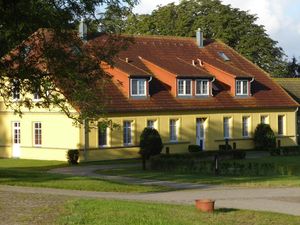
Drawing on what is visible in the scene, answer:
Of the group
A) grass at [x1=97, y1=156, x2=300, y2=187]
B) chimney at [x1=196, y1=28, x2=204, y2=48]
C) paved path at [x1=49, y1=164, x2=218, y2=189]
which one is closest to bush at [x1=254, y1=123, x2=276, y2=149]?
chimney at [x1=196, y1=28, x2=204, y2=48]

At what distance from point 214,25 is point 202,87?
84.6 ft

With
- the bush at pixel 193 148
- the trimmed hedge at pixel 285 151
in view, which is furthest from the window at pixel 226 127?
the trimmed hedge at pixel 285 151

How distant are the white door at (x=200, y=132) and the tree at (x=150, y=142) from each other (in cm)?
640

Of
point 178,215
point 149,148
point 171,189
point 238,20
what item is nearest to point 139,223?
point 178,215

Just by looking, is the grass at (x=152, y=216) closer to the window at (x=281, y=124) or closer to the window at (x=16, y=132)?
the window at (x=16, y=132)

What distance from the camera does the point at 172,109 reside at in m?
46.6

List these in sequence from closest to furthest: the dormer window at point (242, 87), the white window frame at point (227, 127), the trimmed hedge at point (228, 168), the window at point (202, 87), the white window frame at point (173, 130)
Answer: the trimmed hedge at point (228, 168) < the white window frame at point (173, 130) < the window at point (202, 87) < the white window frame at point (227, 127) < the dormer window at point (242, 87)

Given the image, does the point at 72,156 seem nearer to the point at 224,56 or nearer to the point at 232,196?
the point at 224,56

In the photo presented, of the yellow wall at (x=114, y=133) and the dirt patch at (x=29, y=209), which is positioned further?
the yellow wall at (x=114, y=133)

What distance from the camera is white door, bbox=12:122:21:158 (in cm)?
4603

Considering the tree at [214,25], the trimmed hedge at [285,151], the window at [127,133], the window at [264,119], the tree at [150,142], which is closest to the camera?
the tree at [150,142]

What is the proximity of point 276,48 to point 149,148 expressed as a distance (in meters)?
39.7

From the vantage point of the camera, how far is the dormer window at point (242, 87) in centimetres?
5195

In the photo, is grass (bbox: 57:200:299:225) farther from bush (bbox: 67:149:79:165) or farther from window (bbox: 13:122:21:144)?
window (bbox: 13:122:21:144)
